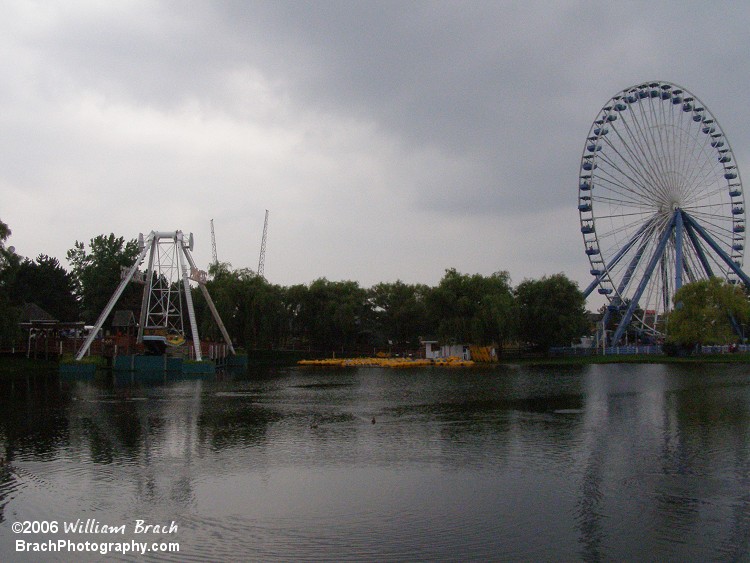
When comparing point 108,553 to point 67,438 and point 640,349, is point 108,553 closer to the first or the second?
point 67,438

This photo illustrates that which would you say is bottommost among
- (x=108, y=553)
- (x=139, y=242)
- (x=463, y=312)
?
(x=108, y=553)

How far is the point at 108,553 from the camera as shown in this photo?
413 inches

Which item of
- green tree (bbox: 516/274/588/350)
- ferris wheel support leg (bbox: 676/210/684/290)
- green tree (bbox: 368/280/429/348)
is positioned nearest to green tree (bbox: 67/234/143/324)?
green tree (bbox: 368/280/429/348)

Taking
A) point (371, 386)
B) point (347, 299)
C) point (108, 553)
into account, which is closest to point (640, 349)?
point (347, 299)

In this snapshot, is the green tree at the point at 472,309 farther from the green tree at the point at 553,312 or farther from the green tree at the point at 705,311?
the green tree at the point at 705,311

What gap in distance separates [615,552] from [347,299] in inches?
3083

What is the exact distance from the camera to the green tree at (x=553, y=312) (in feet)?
258

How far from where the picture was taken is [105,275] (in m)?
82.6

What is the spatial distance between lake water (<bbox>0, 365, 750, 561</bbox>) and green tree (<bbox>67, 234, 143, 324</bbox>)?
55.7 meters

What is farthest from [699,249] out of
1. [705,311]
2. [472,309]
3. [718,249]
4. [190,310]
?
[190,310]

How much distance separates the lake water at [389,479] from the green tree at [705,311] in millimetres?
39212

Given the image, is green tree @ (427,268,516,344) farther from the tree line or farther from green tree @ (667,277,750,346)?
green tree @ (667,277,750,346)

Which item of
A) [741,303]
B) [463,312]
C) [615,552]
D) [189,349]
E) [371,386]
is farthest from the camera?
[463,312]

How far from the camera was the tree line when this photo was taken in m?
76.8
